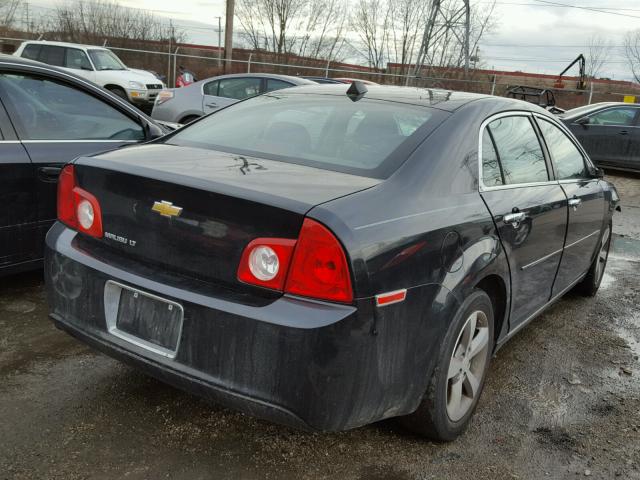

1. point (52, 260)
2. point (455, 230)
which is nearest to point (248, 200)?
point (455, 230)

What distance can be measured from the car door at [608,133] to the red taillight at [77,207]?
11.7m

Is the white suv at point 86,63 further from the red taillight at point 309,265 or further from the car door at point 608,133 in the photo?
the red taillight at point 309,265

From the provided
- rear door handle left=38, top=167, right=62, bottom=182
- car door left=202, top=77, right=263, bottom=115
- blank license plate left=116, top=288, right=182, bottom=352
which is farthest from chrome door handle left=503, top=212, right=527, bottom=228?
car door left=202, top=77, right=263, bottom=115

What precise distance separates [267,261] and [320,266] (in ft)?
0.62

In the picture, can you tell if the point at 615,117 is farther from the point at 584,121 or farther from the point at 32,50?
the point at 32,50

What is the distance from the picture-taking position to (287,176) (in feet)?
7.91

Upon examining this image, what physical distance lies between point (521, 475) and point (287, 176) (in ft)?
5.19

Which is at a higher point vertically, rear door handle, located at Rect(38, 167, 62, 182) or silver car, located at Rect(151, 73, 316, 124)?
silver car, located at Rect(151, 73, 316, 124)

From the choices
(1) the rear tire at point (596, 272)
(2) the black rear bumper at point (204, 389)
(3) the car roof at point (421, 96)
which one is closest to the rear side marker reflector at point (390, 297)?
(2) the black rear bumper at point (204, 389)

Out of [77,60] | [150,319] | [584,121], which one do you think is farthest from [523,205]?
[77,60]

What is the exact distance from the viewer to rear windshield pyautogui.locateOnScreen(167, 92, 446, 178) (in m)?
2.66

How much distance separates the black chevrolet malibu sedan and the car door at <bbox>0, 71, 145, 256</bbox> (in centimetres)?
126

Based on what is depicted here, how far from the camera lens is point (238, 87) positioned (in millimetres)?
11352

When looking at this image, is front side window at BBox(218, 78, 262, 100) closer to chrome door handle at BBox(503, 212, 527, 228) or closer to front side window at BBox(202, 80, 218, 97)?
front side window at BBox(202, 80, 218, 97)
